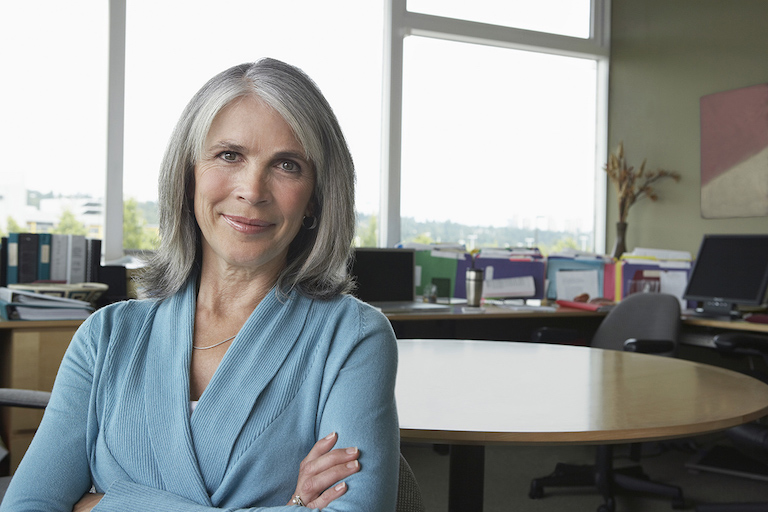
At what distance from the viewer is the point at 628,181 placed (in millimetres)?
5238

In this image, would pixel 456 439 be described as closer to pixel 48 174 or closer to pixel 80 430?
pixel 80 430

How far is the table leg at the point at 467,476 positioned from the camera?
1768 millimetres

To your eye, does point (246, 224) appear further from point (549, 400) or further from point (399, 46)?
point (399, 46)

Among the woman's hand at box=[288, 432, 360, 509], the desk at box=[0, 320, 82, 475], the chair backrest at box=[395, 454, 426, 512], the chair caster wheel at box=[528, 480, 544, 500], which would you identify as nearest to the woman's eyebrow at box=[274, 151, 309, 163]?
the woman's hand at box=[288, 432, 360, 509]

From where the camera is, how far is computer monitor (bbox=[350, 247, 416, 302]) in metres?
3.72

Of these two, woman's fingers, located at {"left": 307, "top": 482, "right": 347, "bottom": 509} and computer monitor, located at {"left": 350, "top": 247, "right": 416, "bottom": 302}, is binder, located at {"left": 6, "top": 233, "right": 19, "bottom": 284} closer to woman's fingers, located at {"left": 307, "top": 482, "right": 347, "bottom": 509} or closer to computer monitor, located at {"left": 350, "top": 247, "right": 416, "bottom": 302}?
computer monitor, located at {"left": 350, "top": 247, "right": 416, "bottom": 302}

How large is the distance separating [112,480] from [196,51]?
3.76 metres

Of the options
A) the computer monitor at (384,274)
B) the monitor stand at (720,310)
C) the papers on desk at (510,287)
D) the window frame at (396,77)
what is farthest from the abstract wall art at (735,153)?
the computer monitor at (384,274)

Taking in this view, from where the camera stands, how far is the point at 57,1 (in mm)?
3980

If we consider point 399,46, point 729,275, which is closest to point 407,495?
point 729,275

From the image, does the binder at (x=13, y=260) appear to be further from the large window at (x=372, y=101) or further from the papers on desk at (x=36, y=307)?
the large window at (x=372, y=101)

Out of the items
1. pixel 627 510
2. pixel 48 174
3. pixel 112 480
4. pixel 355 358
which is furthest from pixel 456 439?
pixel 48 174

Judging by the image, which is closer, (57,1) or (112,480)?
(112,480)

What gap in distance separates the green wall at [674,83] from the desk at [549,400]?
9.73 ft
